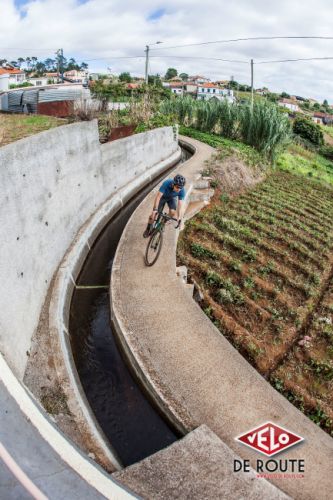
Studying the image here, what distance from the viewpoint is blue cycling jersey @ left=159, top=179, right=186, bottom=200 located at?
720 centimetres

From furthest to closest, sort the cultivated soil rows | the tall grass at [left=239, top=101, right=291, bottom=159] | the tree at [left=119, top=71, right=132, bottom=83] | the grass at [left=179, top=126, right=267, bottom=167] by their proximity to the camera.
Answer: the tree at [left=119, top=71, right=132, bottom=83] → the tall grass at [left=239, top=101, right=291, bottom=159] → the grass at [left=179, top=126, right=267, bottom=167] → the cultivated soil rows

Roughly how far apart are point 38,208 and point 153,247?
225cm

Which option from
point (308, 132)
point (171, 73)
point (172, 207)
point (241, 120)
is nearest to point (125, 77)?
point (308, 132)

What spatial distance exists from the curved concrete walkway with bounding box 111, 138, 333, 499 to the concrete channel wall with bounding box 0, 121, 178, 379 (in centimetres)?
128

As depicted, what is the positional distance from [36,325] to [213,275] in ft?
11.5

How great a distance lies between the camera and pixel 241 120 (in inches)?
782

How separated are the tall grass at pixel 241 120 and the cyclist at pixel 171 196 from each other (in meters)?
Result: 12.1

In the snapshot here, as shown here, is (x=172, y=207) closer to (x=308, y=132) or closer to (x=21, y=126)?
(x=21, y=126)

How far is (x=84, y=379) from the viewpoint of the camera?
5121 millimetres

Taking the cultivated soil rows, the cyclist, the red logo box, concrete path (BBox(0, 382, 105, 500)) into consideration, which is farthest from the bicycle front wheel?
concrete path (BBox(0, 382, 105, 500))

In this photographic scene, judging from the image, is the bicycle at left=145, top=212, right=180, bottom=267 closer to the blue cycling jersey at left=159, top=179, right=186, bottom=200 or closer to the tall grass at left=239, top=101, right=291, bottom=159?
the blue cycling jersey at left=159, top=179, right=186, bottom=200

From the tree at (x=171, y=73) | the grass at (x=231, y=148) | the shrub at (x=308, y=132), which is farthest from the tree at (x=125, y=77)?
the tree at (x=171, y=73)

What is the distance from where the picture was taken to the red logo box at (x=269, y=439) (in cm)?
403

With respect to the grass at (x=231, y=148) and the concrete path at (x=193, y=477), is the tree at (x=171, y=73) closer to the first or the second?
the grass at (x=231, y=148)
